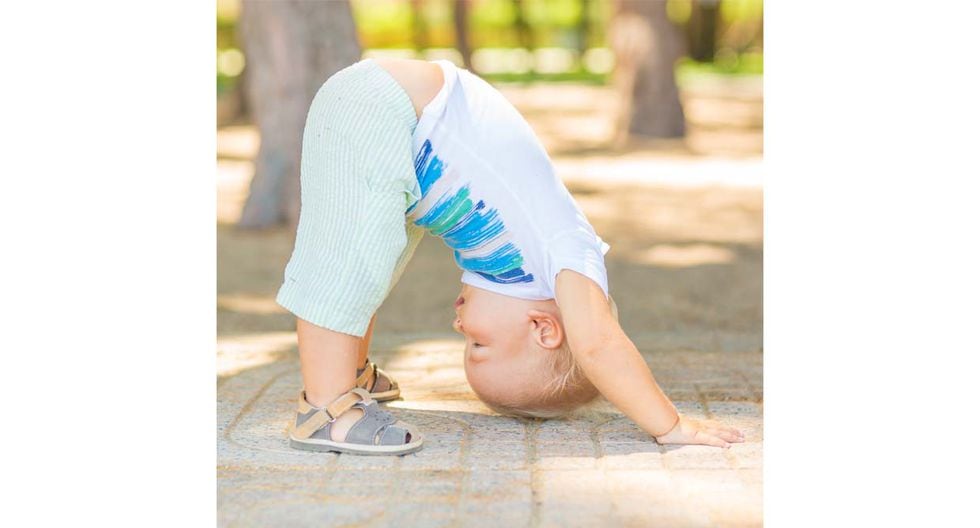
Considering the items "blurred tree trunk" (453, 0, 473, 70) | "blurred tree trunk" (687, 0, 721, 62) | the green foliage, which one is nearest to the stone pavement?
"blurred tree trunk" (453, 0, 473, 70)

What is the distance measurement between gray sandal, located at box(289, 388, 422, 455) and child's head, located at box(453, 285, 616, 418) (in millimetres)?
298

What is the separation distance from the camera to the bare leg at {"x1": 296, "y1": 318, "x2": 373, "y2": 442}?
10.9 feet

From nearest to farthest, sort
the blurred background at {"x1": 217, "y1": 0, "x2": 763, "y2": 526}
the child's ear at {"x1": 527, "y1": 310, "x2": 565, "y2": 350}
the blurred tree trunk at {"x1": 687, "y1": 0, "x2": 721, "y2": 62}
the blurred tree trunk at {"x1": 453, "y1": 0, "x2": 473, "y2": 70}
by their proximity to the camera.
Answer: the blurred background at {"x1": 217, "y1": 0, "x2": 763, "y2": 526} → the child's ear at {"x1": 527, "y1": 310, "x2": 565, "y2": 350} → the blurred tree trunk at {"x1": 453, "y1": 0, "x2": 473, "y2": 70} → the blurred tree trunk at {"x1": 687, "y1": 0, "x2": 721, "y2": 62}

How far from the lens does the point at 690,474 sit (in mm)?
3162

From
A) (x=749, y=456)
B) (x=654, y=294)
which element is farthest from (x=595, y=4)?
(x=749, y=456)

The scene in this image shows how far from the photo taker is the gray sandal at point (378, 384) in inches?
152

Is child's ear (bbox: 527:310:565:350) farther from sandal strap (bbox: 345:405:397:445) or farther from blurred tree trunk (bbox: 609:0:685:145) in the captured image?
blurred tree trunk (bbox: 609:0:685:145)

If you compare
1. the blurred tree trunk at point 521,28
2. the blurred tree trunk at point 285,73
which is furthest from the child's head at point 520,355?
the blurred tree trunk at point 521,28

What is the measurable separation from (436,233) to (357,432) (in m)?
0.57

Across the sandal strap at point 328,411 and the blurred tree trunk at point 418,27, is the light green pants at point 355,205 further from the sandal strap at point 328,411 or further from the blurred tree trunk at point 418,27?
the blurred tree trunk at point 418,27

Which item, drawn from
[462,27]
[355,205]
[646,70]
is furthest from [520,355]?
[462,27]
